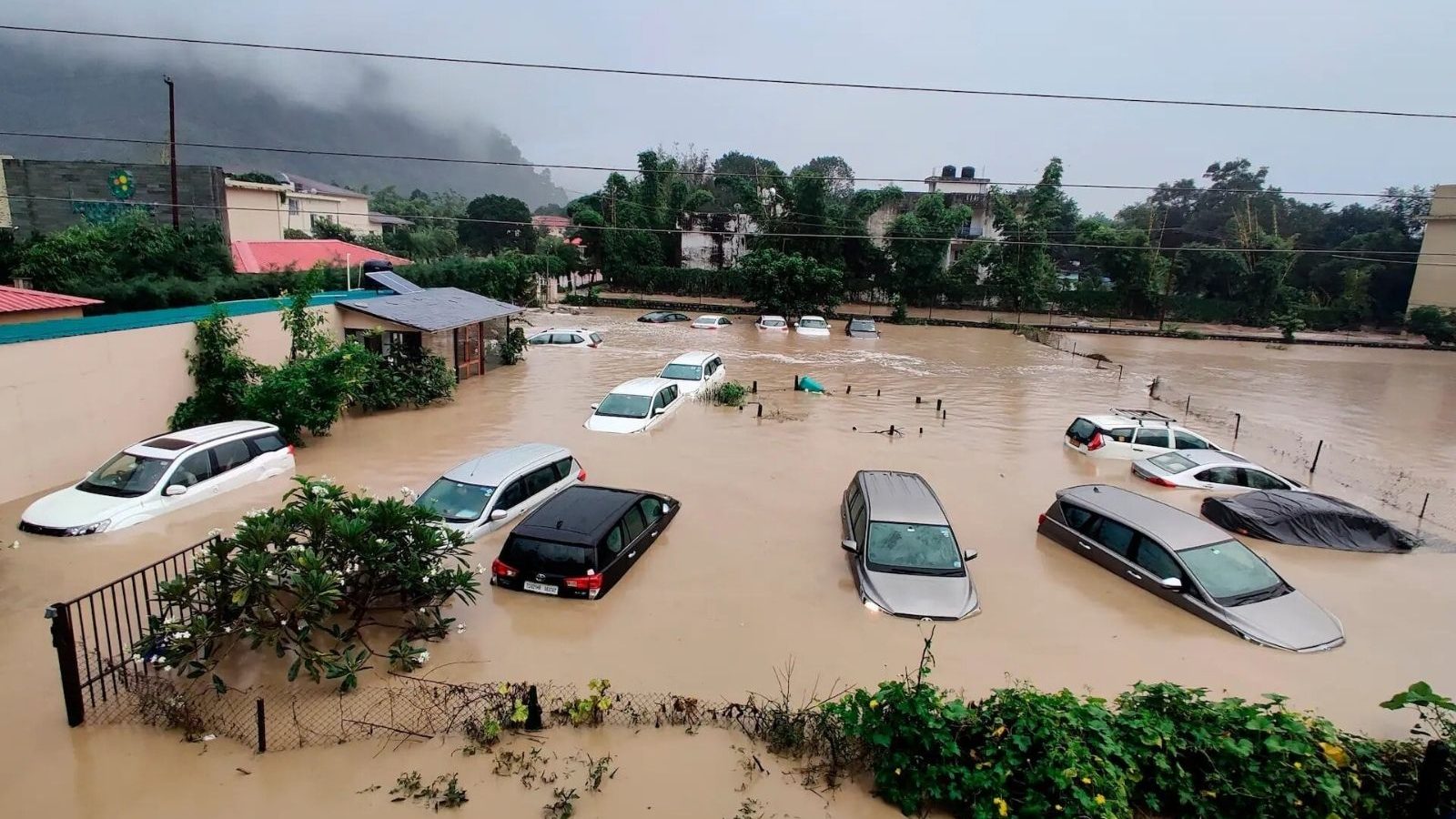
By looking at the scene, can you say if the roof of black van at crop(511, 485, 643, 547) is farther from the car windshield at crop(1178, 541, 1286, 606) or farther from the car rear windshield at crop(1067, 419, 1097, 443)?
the car rear windshield at crop(1067, 419, 1097, 443)

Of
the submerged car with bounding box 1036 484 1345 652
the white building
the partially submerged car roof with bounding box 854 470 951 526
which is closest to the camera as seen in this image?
the submerged car with bounding box 1036 484 1345 652

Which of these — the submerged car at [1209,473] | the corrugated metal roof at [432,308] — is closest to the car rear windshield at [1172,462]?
the submerged car at [1209,473]

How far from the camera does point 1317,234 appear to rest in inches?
2665

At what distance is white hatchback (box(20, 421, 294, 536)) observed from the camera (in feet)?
33.1

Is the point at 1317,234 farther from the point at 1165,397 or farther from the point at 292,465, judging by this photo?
the point at 292,465

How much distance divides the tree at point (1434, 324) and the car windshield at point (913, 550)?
169 feet

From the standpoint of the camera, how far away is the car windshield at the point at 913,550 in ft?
30.8

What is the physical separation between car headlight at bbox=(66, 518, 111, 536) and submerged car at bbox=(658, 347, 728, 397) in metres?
12.6

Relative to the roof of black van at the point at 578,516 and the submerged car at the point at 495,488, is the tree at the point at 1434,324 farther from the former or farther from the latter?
the submerged car at the point at 495,488

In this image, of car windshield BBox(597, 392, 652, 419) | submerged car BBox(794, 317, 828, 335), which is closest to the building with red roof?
car windshield BBox(597, 392, 652, 419)

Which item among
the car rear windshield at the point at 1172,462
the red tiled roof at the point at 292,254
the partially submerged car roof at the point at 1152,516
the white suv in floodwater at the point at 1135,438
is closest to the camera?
the partially submerged car roof at the point at 1152,516

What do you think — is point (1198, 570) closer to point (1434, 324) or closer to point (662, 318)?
point (662, 318)

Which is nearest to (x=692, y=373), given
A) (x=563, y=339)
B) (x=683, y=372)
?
(x=683, y=372)

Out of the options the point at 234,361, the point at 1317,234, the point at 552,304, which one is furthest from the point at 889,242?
the point at 1317,234
